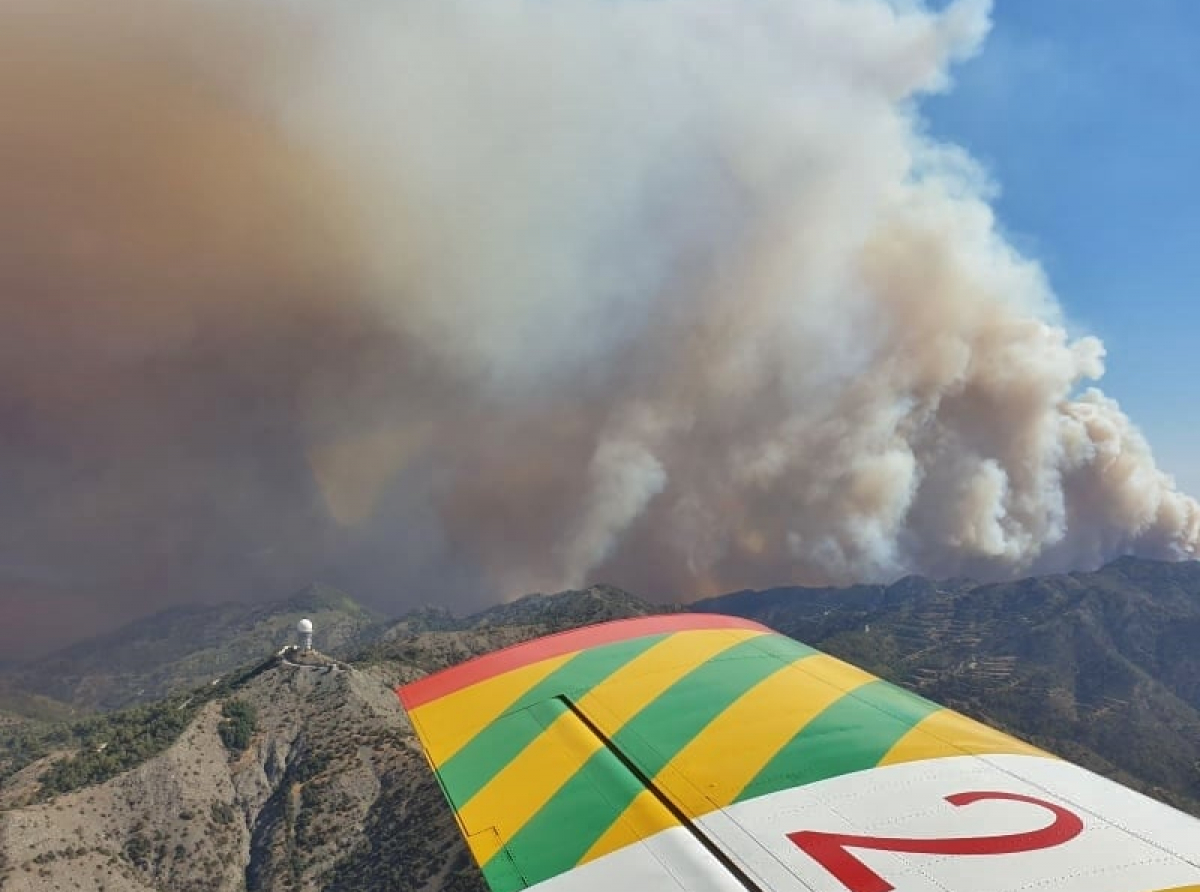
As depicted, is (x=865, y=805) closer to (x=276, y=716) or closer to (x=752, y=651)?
(x=752, y=651)

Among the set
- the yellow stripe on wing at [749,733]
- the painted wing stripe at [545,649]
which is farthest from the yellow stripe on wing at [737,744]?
the painted wing stripe at [545,649]

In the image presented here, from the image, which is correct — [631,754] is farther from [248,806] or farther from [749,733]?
[248,806]

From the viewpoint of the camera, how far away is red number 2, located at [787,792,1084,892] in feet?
20.8

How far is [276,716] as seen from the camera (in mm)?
137750

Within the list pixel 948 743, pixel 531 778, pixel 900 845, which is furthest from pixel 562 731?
pixel 948 743

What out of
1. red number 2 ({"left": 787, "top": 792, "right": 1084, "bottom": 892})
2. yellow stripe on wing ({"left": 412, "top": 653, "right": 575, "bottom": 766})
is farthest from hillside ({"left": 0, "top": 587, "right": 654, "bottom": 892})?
red number 2 ({"left": 787, "top": 792, "right": 1084, "bottom": 892})

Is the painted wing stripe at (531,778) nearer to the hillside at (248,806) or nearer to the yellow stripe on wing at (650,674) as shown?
the yellow stripe on wing at (650,674)

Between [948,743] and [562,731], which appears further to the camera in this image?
[562,731]

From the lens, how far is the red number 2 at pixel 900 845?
6.34m

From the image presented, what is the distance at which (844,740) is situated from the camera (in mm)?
8914

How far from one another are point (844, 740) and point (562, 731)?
13.3 feet

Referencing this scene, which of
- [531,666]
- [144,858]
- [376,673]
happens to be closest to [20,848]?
[144,858]

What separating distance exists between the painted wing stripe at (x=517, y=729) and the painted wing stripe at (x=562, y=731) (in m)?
0.09

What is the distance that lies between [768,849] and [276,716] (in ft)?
513
